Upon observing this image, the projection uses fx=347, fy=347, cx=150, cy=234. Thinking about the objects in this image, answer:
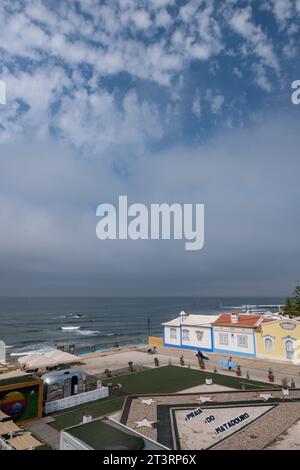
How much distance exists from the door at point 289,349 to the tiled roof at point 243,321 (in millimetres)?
3298

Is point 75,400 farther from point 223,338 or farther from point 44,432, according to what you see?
point 223,338

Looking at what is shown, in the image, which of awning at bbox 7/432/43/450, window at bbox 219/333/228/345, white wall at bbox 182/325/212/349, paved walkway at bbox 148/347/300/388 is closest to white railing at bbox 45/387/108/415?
awning at bbox 7/432/43/450

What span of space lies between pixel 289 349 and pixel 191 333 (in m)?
11.5

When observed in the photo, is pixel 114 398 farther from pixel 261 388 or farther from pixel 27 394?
pixel 261 388

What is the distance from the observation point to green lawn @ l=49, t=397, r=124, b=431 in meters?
18.2

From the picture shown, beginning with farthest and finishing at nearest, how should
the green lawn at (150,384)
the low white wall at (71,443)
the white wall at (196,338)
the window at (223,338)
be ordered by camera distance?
the white wall at (196,338), the window at (223,338), the green lawn at (150,384), the low white wall at (71,443)

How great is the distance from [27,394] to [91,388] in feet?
21.0

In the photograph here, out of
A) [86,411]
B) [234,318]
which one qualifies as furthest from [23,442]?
[234,318]

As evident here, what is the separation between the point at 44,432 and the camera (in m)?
17.0

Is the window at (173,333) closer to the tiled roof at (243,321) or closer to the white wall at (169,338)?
the white wall at (169,338)

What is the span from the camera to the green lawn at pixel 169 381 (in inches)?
937

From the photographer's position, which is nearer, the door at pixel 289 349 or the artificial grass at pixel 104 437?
the artificial grass at pixel 104 437

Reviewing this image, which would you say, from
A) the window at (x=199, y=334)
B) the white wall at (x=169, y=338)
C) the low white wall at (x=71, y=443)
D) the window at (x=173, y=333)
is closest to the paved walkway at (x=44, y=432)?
the low white wall at (x=71, y=443)
